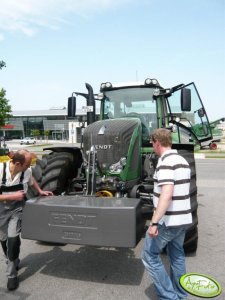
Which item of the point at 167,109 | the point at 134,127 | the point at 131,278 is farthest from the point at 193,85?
the point at 131,278

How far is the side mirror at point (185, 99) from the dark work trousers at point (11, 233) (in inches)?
121

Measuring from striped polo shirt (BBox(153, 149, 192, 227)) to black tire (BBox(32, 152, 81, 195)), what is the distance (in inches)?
88.2

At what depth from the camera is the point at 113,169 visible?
4984 millimetres

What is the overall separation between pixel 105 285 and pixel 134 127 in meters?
2.28

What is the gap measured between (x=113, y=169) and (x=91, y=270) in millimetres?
1424

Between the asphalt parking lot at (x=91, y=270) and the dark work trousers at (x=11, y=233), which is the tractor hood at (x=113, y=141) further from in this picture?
the dark work trousers at (x=11, y=233)

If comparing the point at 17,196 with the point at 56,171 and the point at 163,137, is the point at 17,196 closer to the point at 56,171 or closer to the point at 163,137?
the point at 56,171

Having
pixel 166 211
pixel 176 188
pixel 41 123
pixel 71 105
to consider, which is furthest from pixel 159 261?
pixel 41 123

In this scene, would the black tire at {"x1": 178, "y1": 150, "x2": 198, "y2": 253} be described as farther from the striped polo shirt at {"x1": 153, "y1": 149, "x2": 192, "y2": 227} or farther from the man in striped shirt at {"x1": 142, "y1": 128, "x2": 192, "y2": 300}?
the striped polo shirt at {"x1": 153, "y1": 149, "x2": 192, "y2": 227}

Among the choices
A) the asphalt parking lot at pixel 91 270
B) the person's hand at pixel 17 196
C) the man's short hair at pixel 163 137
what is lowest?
the asphalt parking lot at pixel 91 270

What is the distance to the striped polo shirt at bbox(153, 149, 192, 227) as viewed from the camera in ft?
10.4

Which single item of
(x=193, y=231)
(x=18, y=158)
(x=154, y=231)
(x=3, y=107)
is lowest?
(x=193, y=231)

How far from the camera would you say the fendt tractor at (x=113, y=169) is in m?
3.56

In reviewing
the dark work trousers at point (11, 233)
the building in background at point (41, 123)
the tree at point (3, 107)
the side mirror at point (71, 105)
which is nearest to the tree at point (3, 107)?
the tree at point (3, 107)
